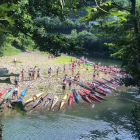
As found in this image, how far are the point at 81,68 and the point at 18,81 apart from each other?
38.3 feet

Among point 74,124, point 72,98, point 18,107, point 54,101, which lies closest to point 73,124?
point 74,124

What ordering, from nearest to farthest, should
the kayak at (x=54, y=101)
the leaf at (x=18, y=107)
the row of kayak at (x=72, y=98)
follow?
the leaf at (x=18, y=107), the kayak at (x=54, y=101), the row of kayak at (x=72, y=98)

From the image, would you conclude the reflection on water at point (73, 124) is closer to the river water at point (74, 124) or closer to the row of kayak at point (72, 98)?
the river water at point (74, 124)

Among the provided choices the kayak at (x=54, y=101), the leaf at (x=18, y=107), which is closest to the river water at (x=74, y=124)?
the kayak at (x=54, y=101)

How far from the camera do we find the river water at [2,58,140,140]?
1315cm

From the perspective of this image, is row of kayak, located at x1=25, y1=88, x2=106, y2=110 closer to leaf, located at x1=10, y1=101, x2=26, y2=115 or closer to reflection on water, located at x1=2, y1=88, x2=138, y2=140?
reflection on water, located at x1=2, y1=88, x2=138, y2=140

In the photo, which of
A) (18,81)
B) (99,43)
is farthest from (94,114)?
(99,43)

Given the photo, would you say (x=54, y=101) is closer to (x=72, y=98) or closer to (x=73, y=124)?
(x=72, y=98)

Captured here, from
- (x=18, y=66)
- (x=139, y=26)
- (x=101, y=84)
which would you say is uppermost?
(x=139, y=26)

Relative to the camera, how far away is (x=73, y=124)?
14805mm

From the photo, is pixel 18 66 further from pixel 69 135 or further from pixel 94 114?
pixel 69 135

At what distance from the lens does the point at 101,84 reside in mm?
25203

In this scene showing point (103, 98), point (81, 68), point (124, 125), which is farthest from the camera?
point (81, 68)

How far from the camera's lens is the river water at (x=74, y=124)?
1315 centimetres
